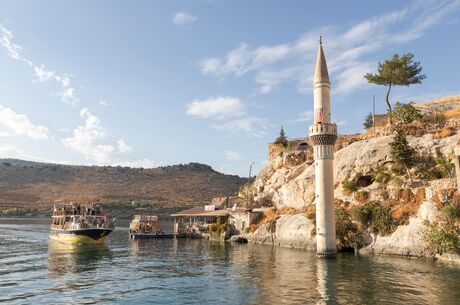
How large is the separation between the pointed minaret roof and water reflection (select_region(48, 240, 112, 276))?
30857 mm

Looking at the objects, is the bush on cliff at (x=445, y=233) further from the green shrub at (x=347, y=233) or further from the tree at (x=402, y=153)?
the tree at (x=402, y=153)

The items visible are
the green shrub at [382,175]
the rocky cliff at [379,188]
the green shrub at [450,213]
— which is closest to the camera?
the green shrub at [450,213]

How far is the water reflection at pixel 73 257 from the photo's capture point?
39.2 m

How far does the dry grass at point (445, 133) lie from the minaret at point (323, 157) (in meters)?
20.4

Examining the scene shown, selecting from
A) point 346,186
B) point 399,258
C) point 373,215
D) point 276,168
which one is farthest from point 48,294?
point 276,168

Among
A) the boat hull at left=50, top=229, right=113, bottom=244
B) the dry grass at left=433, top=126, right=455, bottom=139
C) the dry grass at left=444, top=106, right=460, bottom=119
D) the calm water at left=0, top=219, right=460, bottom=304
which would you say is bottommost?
the calm water at left=0, top=219, right=460, bottom=304

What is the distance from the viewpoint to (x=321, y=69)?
4662 centimetres

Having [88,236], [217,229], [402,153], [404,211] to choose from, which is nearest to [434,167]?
[402,153]

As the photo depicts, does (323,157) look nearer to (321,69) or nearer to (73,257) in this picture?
(321,69)

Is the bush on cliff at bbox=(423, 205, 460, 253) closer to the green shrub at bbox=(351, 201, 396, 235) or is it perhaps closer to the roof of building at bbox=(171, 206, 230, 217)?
the green shrub at bbox=(351, 201, 396, 235)

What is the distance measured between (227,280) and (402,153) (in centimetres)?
3094

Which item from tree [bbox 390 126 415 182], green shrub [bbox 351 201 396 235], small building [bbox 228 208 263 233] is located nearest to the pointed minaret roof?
tree [bbox 390 126 415 182]

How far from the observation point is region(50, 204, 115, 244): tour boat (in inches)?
2456

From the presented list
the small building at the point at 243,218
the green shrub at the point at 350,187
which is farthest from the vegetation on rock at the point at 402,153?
the small building at the point at 243,218
